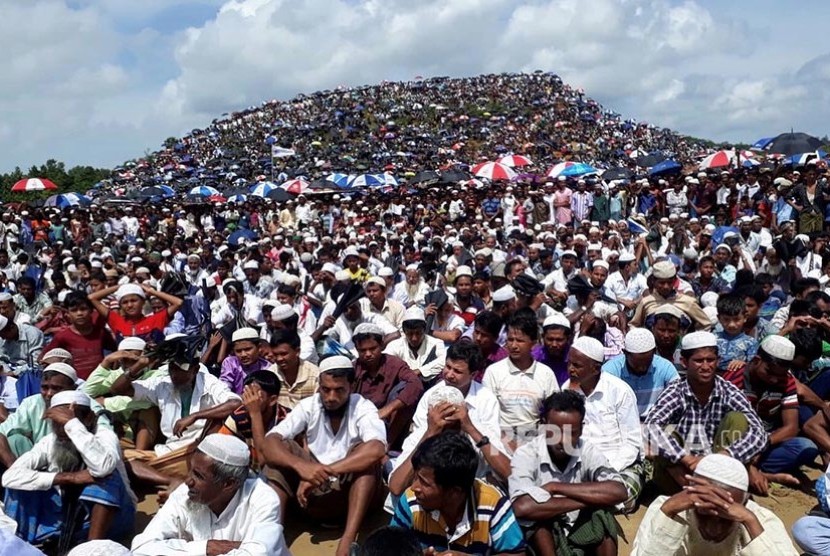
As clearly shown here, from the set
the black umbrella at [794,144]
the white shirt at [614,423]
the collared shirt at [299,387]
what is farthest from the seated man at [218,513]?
the black umbrella at [794,144]

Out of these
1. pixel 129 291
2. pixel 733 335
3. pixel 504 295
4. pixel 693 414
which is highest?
pixel 129 291

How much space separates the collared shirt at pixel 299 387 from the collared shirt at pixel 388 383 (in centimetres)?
31

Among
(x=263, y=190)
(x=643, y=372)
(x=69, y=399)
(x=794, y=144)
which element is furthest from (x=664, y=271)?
(x=263, y=190)

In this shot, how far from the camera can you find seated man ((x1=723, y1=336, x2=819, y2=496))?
439cm

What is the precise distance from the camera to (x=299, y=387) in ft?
15.8

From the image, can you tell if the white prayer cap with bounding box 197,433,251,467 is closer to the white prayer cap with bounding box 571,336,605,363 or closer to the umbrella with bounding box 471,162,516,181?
the white prayer cap with bounding box 571,336,605,363

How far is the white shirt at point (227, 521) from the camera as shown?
9.50ft

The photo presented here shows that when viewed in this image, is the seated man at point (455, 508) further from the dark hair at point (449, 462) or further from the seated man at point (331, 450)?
the seated man at point (331, 450)

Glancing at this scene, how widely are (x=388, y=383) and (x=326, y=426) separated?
839mm

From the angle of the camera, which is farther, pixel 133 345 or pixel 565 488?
pixel 133 345

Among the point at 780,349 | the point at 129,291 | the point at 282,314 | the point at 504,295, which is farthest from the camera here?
the point at 129,291

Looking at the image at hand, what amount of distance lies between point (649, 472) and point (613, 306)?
261 cm

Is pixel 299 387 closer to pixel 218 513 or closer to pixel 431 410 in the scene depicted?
pixel 431 410

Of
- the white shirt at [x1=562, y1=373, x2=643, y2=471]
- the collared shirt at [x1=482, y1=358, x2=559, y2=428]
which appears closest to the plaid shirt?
the white shirt at [x1=562, y1=373, x2=643, y2=471]
